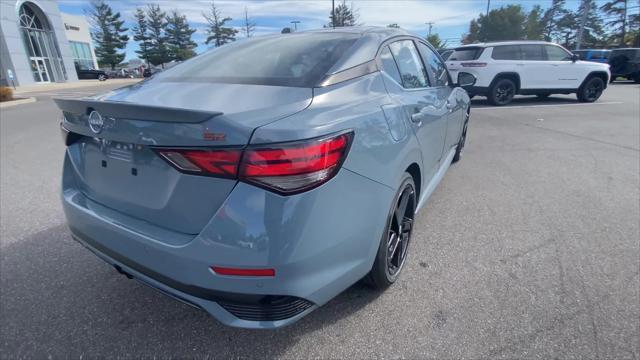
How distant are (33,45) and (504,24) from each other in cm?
6331

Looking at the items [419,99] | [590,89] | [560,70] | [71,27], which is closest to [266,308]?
[419,99]

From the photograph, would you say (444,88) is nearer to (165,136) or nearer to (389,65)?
(389,65)

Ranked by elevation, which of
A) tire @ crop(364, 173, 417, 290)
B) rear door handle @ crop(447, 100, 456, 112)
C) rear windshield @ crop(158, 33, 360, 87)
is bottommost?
tire @ crop(364, 173, 417, 290)

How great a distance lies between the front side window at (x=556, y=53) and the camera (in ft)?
35.3

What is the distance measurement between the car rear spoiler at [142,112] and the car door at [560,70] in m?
12.3

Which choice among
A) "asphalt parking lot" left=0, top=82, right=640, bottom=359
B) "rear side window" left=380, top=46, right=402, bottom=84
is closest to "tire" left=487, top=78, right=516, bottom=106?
"asphalt parking lot" left=0, top=82, right=640, bottom=359

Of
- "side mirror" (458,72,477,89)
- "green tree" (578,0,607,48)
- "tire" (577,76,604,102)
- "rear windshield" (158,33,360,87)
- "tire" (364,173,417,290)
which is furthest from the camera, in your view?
"green tree" (578,0,607,48)

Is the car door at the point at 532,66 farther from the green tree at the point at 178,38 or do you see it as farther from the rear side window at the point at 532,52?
the green tree at the point at 178,38

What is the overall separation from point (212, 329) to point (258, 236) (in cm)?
99

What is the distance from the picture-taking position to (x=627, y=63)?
66.4ft

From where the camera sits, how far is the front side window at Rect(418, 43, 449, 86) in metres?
3.13

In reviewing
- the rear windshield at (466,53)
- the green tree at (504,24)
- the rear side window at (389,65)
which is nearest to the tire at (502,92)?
the rear windshield at (466,53)

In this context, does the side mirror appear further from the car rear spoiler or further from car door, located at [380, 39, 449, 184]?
the car rear spoiler

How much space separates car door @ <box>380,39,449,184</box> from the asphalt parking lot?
2.58ft
